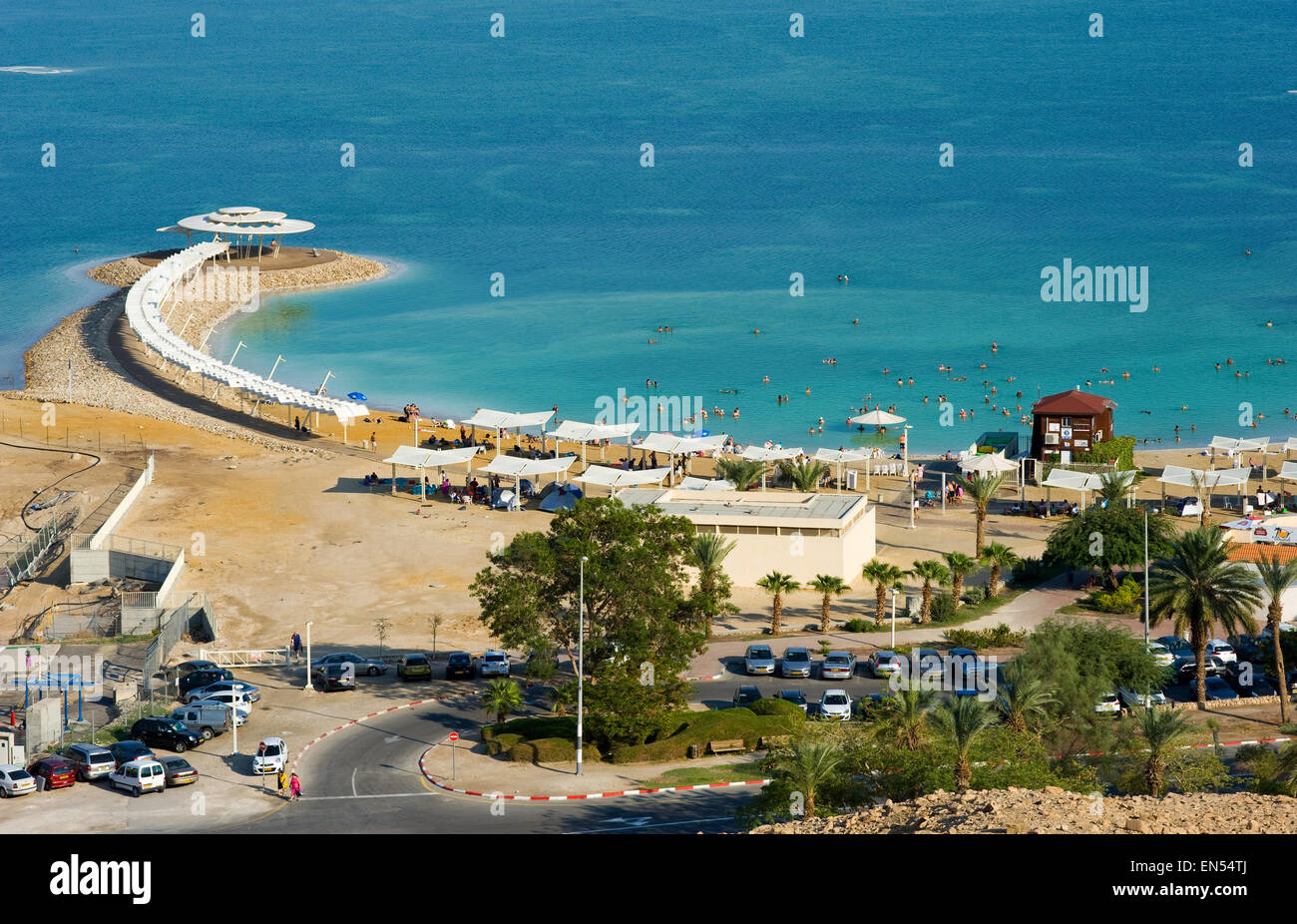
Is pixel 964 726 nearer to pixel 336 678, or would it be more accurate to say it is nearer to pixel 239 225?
pixel 336 678

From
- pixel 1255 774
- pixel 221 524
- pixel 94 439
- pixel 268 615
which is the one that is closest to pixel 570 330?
pixel 94 439

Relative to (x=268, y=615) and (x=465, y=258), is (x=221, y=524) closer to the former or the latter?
(x=268, y=615)

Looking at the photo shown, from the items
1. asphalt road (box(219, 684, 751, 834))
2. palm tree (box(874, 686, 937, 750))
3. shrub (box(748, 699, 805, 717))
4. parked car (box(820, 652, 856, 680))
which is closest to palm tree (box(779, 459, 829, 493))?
parked car (box(820, 652, 856, 680))

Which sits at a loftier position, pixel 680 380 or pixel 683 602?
pixel 680 380

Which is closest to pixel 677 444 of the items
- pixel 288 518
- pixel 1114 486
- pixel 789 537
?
pixel 789 537

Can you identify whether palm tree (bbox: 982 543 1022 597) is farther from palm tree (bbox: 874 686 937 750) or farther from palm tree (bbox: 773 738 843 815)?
palm tree (bbox: 773 738 843 815)
